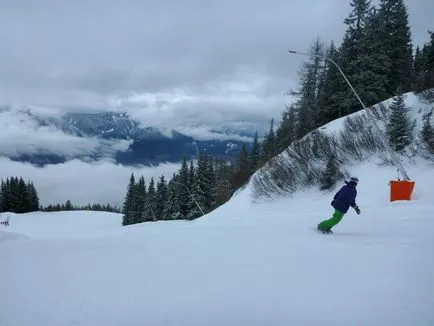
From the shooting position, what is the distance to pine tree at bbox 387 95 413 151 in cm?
2255

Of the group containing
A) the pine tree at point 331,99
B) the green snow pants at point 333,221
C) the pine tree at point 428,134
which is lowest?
the green snow pants at point 333,221

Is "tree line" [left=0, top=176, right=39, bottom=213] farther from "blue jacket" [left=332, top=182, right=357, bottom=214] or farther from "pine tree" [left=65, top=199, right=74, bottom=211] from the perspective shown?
"blue jacket" [left=332, top=182, right=357, bottom=214]

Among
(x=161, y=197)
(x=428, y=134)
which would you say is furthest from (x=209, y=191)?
(x=428, y=134)

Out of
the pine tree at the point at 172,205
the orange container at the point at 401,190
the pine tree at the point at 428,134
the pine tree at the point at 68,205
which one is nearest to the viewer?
the orange container at the point at 401,190

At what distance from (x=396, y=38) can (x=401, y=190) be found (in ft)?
80.7

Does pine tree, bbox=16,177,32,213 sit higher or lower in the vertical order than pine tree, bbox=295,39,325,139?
lower

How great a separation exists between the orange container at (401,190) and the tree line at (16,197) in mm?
80548

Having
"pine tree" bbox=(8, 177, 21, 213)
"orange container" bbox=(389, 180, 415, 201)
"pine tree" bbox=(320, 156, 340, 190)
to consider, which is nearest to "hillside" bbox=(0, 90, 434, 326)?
"orange container" bbox=(389, 180, 415, 201)

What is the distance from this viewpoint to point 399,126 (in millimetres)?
22750

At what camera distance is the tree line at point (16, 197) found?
7894cm

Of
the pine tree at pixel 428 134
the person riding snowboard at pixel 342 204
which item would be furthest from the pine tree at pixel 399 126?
the person riding snowboard at pixel 342 204

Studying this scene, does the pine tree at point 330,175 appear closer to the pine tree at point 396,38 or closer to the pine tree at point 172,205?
the pine tree at point 396,38

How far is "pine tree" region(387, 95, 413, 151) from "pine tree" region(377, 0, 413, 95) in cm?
971

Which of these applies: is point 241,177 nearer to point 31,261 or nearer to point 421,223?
point 421,223
